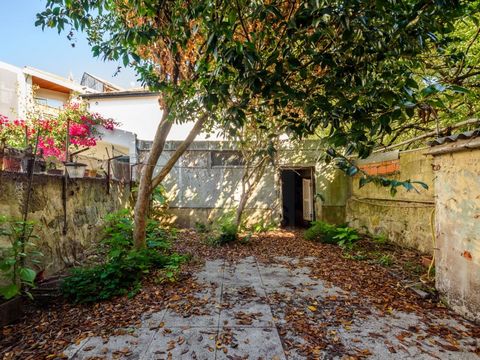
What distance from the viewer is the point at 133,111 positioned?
38.7 ft

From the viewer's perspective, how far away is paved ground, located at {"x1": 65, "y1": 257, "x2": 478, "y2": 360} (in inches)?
85.8

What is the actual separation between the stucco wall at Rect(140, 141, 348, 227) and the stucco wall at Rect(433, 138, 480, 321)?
4.85m

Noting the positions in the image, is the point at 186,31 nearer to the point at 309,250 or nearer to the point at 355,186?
the point at 309,250

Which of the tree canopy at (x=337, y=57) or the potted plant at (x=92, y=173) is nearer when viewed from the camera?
the tree canopy at (x=337, y=57)

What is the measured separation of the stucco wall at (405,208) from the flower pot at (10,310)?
619 centimetres

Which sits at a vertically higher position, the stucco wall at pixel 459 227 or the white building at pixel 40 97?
the white building at pixel 40 97

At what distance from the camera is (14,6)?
11.0ft

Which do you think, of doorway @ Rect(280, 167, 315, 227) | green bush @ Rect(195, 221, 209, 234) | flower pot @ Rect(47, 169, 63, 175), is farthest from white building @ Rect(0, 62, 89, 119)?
doorway @ Rect(280, 167, 315, 227)

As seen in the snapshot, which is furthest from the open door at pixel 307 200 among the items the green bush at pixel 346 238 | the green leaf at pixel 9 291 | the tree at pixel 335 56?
the green leaf at pixel 9 291

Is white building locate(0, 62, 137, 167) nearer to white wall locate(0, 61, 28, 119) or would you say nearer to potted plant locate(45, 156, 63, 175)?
→ white wall locate(0, 61, 28, 119)

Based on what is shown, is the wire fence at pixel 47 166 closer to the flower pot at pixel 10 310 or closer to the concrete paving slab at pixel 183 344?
the flower pot at pixel 10 310

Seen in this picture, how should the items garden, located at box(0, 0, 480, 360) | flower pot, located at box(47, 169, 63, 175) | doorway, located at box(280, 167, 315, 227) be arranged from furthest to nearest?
doorway, located at box(280, 167, 315, 227), flower pot, located at box(47, 169, 63, 175), garden, located at box(0, 0, 480, 360)

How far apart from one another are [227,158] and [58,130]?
465 cm

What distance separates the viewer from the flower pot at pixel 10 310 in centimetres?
251
